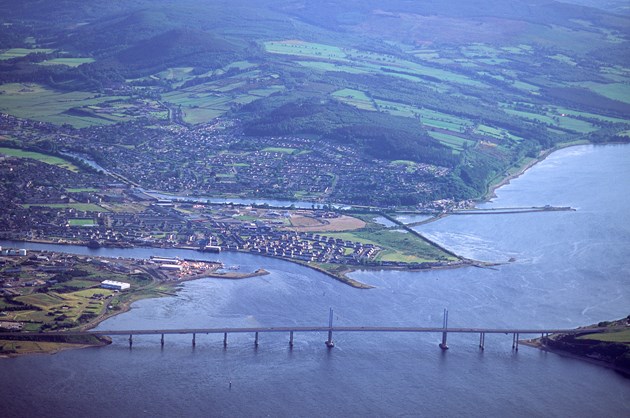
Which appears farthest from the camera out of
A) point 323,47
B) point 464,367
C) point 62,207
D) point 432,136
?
point 323,47

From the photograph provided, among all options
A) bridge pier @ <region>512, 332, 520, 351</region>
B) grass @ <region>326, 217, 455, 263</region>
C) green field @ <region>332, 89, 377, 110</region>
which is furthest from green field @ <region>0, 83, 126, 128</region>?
bridge pier @ <region>512, 332, 520, 351</region>

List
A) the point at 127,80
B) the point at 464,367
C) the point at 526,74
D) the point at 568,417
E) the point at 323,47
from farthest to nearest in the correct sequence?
the point at 323,47 < the point at 526,74 < the point at 127,80 < the point at 464,367 < the point at 568,417

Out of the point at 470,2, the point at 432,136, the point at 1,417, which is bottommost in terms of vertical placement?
the point at 1,417

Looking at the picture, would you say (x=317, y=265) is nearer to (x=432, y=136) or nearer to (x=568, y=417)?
(x=568, y=417)

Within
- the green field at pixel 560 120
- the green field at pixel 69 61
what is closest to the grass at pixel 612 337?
the green field at pixel 560 120

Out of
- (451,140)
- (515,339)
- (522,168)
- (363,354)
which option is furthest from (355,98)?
(363,354)

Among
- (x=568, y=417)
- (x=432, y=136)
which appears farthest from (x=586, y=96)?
(x=568, y=417)

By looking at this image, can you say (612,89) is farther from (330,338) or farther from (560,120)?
(330,338)
